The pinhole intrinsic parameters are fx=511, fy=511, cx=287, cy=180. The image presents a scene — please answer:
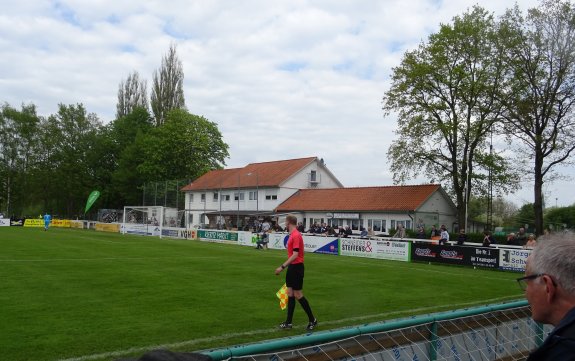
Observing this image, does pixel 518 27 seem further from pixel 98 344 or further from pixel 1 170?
pixel 1 170

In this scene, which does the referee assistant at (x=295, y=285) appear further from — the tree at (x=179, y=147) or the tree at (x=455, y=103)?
the tree at (x=179, y=147)

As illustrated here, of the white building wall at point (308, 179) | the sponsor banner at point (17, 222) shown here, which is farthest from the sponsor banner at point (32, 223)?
the white building wall at point (308, 179)

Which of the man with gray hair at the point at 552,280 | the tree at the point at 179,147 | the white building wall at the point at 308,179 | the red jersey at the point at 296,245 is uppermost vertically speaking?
the tree at the point at 179,147

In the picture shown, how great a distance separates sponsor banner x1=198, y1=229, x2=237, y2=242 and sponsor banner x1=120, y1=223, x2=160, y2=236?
7.19 meters

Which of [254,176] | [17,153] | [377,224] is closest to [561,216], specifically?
[377,224]

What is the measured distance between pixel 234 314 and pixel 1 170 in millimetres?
74910

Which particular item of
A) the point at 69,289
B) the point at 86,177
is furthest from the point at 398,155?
the point at 86,177

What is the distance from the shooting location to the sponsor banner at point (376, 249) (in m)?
26.3

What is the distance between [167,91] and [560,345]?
257 feet

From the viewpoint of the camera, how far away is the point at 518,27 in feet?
121

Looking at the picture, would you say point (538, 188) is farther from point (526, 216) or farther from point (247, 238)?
point (526, 216)

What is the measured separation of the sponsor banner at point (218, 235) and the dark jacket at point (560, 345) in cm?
3545

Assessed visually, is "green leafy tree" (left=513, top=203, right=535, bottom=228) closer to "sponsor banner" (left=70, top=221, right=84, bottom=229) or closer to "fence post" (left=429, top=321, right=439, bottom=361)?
"sponsor banner" (left=70, top=221, right=84, bottom=229)

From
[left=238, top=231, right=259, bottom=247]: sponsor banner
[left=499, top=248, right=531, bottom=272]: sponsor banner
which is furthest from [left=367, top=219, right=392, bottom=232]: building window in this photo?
[left=499, top=248, right=531, bottom=272]: sponsor banner
